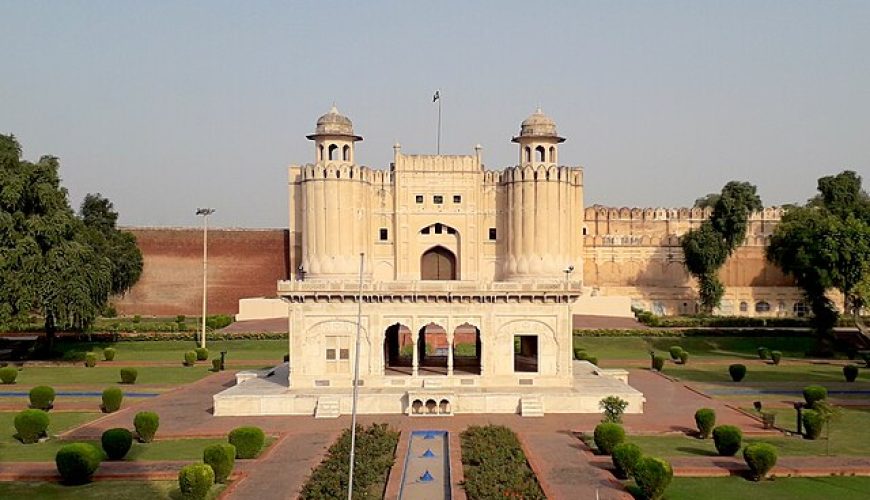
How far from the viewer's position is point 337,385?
80.3 ft

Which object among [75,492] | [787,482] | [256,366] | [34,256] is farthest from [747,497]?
[34,256]

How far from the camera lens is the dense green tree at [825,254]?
34188mm

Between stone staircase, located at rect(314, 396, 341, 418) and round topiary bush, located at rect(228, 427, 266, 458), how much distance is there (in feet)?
15.8

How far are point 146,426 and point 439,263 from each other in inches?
1199

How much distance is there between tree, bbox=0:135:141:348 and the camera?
31391 millimetres

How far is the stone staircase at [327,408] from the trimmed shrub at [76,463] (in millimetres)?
7568

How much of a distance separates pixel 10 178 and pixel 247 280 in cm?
2003

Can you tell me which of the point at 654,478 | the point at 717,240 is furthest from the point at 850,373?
the point at 717,240

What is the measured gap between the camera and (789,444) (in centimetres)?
1873

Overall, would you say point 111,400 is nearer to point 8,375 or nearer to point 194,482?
point 8,375

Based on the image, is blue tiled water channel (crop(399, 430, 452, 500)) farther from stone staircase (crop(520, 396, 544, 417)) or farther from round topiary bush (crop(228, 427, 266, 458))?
stone staircase (crop(520, 396, 544, 417))

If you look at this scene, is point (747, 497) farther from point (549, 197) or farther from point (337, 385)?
point (549, 197)

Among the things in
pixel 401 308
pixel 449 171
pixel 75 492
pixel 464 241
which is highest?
pixel 449 171

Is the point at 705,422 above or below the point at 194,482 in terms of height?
above
